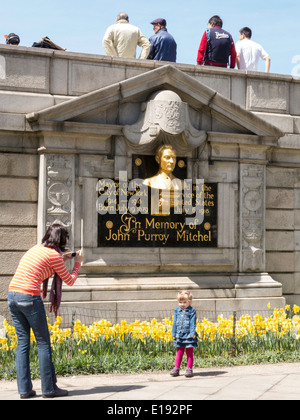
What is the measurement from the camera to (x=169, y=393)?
8281 mm

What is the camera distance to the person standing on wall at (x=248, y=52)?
1588 centimetres

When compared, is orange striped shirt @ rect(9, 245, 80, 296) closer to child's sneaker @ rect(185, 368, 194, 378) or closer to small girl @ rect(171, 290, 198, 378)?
small girl @ rect(171, 290, 198, 378)

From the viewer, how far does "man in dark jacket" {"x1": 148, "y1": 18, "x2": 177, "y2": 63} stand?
15047 mm

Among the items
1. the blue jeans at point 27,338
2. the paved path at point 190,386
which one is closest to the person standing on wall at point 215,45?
the paved path at point 190,386

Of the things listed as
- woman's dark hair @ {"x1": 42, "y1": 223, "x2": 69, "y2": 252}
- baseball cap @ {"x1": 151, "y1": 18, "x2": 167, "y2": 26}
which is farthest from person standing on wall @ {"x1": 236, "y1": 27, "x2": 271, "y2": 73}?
woman's dark hair @ {"x1": 42, "y1": 223, "x2": 69, "y2": 252}

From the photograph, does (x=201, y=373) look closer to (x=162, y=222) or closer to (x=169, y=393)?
(x=169, y=393)

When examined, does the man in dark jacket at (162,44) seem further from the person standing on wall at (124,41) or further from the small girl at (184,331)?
the small girl at (184,331)

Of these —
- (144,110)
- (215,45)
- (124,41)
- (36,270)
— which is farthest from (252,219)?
(36,270)

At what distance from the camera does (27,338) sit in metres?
8.19

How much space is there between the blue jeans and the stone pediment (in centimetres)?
580

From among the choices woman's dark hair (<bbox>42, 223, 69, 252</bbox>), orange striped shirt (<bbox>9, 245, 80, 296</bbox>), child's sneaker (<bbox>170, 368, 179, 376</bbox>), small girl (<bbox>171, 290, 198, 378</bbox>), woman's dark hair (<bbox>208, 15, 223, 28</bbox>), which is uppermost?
woman's dark hair (<bbox>208, 15, 223, 28</bbox>)

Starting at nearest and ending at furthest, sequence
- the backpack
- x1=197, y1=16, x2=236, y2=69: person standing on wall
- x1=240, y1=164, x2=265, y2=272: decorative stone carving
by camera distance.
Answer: the backpack, x1=240, y1=164, x2=265, y2=272: decorative stone carving, x1=197, y1=16, x2=236, y2=69: person standing on wall

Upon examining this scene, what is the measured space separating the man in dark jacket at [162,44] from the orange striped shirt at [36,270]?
772 centimetres

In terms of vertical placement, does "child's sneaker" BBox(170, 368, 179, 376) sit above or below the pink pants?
below
